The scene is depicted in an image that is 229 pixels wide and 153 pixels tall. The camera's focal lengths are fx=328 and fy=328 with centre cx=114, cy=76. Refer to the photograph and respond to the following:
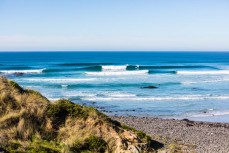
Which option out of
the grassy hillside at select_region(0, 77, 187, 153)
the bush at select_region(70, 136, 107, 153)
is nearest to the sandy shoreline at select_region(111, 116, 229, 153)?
the grassy hillside at select_region(0, 77, 187, 153)

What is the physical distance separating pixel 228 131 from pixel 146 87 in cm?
1815

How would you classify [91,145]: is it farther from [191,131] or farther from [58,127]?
[191,131]

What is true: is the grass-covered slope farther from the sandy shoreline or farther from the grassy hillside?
the sandy shoreline

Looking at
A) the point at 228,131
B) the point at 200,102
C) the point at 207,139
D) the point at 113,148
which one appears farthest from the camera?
the point at 200,102

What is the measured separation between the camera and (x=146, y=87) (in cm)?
3616

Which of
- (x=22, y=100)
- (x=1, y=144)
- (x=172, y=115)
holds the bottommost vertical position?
Result: (x=172, y=115)

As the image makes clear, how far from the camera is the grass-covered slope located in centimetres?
996

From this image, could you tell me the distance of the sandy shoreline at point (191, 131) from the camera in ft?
48.7

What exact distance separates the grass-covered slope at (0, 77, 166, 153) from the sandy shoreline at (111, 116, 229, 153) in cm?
363

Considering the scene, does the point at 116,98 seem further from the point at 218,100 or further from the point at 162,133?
the point at 162,133

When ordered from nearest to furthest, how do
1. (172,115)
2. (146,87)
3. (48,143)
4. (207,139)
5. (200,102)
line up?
(48,143) < (207,139) < (172,115) < (200,102) < (146,87)

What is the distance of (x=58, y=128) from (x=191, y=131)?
30.1 feet

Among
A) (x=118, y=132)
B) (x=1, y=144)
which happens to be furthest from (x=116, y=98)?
(x=1, y=144)

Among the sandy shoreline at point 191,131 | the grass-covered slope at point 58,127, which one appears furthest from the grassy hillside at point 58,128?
the sandy shoreline at point 191,131
